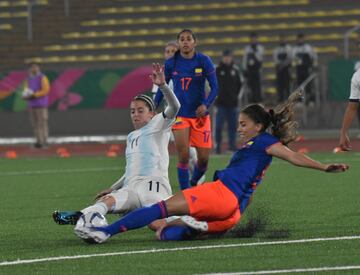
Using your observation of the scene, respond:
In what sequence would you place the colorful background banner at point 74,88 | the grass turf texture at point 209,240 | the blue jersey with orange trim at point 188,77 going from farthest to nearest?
the colorful background banner at point 74,88, the blue jersey with orange trim at point 188,77, the grass turf texture at point 209,240

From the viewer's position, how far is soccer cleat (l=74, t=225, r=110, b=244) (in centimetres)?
905

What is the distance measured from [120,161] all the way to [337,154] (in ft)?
14.5

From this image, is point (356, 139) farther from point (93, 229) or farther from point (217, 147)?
point (93, 229)

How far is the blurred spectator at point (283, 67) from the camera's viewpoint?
3052 cm

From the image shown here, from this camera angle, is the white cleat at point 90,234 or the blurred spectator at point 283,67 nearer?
the white cleat at point 90,234

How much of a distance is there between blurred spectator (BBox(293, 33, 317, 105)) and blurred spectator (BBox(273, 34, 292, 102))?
0.99 ft

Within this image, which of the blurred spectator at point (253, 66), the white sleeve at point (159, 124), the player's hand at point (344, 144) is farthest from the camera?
the blurred spectator at point (253, 66)

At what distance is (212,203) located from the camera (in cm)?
905

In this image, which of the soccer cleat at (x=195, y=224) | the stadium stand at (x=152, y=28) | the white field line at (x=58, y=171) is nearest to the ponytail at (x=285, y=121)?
the soccer cleat at (x=195, y=224)

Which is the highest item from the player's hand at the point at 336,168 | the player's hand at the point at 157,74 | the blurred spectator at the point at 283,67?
the player's hand at the point at 157,74

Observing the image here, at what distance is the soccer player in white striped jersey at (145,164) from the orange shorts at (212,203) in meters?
0.83

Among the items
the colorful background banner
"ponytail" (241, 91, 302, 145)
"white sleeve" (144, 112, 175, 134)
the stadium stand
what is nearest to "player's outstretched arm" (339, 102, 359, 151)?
"ponytail" (241, 91, 302, 145)

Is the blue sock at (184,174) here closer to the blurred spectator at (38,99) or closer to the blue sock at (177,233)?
the blue sock at (177,233)

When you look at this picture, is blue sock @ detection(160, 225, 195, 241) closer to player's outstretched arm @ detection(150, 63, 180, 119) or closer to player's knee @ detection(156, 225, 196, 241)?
player's knee @ detection(156, 225, 196, 241)
